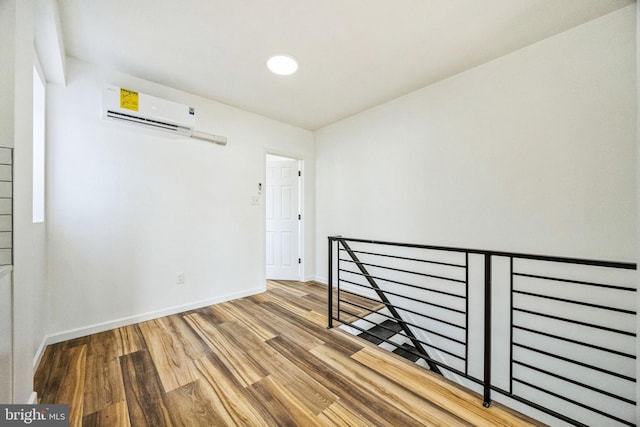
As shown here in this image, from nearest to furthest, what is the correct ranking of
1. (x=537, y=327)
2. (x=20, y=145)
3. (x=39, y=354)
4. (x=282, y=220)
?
(x=20, y=145), (x=39, y=354), (x=537, y=327), (x=282, y=220)

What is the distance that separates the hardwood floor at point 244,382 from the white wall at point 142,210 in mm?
381

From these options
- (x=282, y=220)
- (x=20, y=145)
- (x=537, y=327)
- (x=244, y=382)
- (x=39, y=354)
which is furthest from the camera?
(x=282, y=220)

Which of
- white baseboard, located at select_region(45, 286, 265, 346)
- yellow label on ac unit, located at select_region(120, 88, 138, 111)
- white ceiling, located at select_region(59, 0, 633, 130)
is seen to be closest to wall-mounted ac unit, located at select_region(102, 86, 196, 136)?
yellow label on ac unit, located at select_region(120, 88, 138, 111)

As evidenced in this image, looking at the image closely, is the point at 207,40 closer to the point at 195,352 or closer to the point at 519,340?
the point at 195,352

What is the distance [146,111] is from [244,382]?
2481mm

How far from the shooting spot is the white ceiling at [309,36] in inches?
65.5

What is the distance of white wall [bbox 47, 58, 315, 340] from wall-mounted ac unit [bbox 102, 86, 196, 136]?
0.14 meters

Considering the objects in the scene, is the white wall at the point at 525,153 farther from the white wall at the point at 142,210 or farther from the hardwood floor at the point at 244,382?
the white wall at the point at 142,210

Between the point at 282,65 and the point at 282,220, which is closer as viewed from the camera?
the point at 282,65

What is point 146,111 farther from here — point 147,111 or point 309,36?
point 309,36

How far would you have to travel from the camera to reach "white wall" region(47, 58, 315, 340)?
2.13 metres

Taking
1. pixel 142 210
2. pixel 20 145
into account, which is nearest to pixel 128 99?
pixel 142 210

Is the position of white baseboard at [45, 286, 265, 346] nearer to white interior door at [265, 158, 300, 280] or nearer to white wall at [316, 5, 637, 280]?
white interior door at [265, 158, 300, 280]

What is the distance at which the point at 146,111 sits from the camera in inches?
92.7
